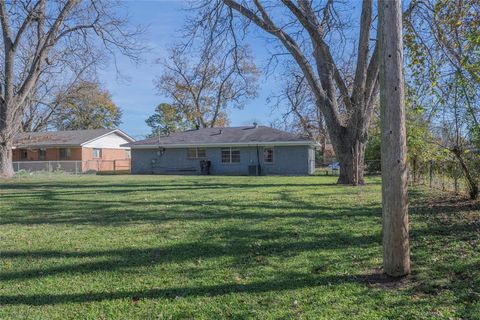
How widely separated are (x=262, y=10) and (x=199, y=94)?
34187 millimetres

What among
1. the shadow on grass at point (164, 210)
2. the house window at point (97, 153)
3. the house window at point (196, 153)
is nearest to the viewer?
the shadow on grass at point (164, 210)

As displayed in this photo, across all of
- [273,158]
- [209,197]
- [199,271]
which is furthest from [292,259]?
[273,158]

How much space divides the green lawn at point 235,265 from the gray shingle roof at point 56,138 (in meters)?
30.3

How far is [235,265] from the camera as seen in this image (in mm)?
4820

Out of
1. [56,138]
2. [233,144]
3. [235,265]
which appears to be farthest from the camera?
[56,138]

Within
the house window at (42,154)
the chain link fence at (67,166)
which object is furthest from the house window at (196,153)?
the house window at (42,154)

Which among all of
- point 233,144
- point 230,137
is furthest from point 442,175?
point 230,137

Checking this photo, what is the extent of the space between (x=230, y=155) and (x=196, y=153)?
2808 millimetres

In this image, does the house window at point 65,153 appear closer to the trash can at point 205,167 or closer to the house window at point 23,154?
the house window at point 23,154

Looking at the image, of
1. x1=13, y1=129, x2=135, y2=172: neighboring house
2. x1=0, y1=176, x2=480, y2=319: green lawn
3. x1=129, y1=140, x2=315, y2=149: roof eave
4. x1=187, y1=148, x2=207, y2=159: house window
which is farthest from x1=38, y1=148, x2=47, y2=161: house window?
x1=0, y1=176, x2=480, y2=319: green lawn

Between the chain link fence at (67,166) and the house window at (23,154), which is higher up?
the house window at (23,154)

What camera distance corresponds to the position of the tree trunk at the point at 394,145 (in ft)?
13.3

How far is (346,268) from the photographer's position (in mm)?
4586

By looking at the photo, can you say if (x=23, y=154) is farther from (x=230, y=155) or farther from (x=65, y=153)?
(x=230, y=155)
